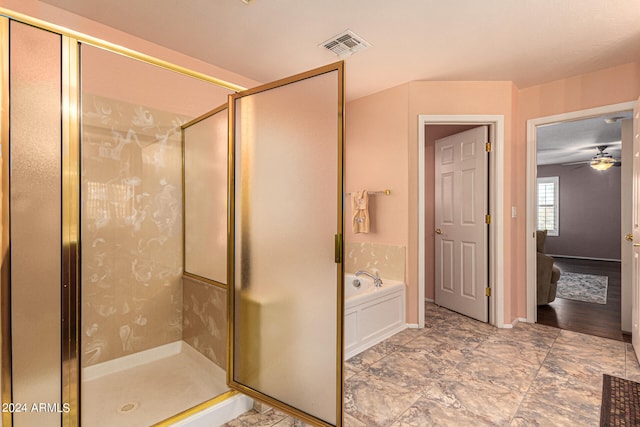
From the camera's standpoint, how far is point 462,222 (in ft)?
11.9

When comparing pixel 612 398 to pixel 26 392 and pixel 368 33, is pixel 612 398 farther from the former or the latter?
pixel 26 392

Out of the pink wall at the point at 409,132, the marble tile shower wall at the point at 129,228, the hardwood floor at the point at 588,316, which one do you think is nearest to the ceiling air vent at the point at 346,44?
the pink wall at the point at 409,132

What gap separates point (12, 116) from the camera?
50.3 inches

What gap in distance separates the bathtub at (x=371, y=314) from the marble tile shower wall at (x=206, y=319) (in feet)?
3.15

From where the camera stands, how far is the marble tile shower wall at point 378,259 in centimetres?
333

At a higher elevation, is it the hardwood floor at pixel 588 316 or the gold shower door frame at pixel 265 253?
the gold shower door frame at pixel 265 253

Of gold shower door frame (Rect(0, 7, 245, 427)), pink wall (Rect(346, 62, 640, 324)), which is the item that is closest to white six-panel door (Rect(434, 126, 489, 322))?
pink wall (Rect(346, 62, 640, 324))

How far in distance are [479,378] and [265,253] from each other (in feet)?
5.62

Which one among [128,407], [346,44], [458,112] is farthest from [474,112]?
[128,407]

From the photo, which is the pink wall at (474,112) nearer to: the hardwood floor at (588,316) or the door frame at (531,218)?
the door frame at (531,218)

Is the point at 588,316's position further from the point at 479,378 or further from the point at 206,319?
the point at 206,319

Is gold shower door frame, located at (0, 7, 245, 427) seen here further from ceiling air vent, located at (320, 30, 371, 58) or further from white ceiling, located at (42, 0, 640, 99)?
ceiling air vent, located at (320, 30, 371, 58)

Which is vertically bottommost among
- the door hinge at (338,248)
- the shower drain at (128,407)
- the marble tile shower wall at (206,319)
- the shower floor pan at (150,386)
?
the shower drain at (128,407)

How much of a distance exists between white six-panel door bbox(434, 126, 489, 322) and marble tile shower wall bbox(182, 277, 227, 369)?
8.71ft
